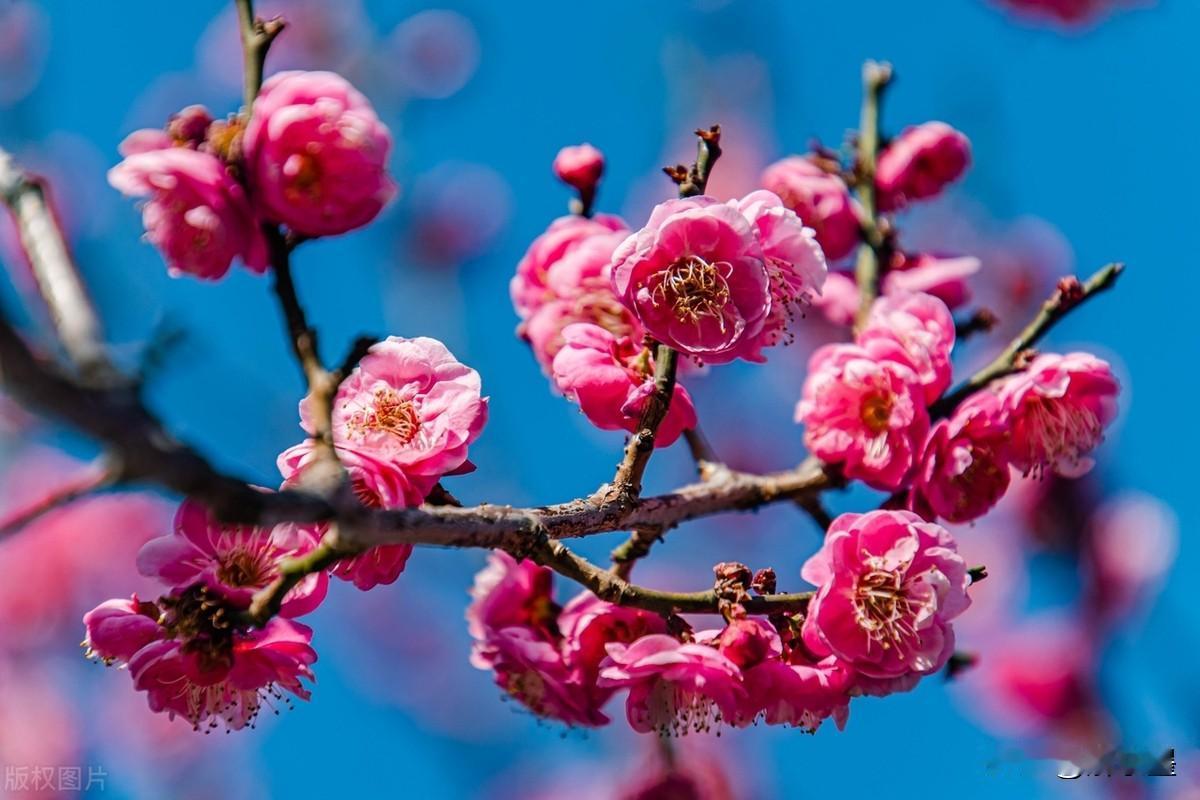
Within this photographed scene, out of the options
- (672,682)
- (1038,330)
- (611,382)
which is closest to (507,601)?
(672,682)

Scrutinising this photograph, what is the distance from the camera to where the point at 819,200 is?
8.59 feet

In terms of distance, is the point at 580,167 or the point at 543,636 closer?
the point at 543,636

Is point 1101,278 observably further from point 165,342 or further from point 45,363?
point 45,363

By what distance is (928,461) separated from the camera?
2.10 metres

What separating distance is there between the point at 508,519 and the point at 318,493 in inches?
13.9

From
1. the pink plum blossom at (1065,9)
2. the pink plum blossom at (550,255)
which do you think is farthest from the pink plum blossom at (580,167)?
the pink plum blossom at (1065,9)

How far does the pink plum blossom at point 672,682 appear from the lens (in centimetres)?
179

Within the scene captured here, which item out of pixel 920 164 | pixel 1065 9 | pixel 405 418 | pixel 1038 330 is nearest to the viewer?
pixel 405 418

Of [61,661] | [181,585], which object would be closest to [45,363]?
[181,585]

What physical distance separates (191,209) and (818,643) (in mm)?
1203

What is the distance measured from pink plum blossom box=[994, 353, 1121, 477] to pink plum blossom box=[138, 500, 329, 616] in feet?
4.37

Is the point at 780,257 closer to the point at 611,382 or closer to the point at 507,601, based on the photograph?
the point at 611,382

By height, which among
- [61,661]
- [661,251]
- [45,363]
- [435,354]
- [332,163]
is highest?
[661,251]

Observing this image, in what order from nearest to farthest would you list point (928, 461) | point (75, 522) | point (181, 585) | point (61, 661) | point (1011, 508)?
point (181, 585), point (928, 461), point (1011, 508), point (61, 661), point (75, 522)
